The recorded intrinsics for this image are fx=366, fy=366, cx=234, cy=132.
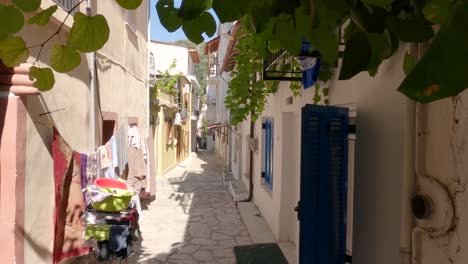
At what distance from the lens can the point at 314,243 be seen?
9.70 feet

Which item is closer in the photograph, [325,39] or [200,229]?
[325,39]

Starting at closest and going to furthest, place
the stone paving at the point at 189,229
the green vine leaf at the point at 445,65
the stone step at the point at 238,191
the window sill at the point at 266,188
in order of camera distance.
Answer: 1. the green vine leaf at the point at 445,65
2. the stone paving at the point at 189,229
3. the window sill at the point at 266,188
4. the stone step at the point at 238,191

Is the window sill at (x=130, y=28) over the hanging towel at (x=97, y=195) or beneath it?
over

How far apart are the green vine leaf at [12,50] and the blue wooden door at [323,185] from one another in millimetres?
2128

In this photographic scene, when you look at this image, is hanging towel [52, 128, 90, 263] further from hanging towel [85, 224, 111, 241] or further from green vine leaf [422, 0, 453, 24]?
green vine leaf [422, 0, 453, 24]

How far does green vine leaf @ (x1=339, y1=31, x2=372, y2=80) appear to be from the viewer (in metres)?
0.93

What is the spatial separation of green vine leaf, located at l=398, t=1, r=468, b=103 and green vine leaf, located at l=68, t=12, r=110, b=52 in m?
0.91

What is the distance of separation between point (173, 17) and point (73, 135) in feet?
15.8

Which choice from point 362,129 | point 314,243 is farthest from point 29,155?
point 362,129

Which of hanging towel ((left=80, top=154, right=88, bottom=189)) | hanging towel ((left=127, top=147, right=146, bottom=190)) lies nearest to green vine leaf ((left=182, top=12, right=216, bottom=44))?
hanging towel ((left=80, top=154, right=88, bottom=189))

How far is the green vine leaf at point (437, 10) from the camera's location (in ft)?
3.27

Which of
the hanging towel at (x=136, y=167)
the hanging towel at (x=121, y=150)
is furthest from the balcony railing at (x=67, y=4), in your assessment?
the hanging towel at (x=136, y=167)

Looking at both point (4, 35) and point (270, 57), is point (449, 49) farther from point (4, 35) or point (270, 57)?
point (270, 57)

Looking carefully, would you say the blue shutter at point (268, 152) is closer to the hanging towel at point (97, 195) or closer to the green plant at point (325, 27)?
the hanging towel at point (97, 195)
